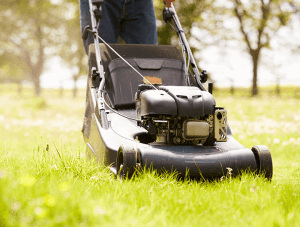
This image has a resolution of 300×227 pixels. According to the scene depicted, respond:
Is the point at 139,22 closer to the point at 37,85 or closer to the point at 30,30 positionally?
the point at 30,30

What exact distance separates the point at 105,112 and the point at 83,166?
1.84ft

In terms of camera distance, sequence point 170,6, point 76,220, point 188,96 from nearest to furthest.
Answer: point 76,220 < point 188,96 < point 170,6

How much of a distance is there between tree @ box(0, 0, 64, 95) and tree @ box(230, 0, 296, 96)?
33.8 feet

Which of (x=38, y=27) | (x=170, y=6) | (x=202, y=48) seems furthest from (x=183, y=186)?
(x=38, y=27)

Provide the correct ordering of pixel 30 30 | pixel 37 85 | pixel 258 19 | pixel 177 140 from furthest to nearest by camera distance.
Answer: pixel 37 85 → pixel 30 30 → pixel 258 19 → pixel 177 140

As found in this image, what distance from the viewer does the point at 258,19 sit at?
50.7 feet

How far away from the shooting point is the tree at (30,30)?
17.7 metres

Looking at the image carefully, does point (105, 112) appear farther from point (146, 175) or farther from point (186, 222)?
point (186, 222)

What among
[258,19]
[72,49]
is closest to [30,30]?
[72,49]

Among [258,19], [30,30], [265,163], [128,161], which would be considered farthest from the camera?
[30,30]

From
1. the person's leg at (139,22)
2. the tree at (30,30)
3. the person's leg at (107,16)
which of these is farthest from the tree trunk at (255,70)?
the person's leg at (107,16)

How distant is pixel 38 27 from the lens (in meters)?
20.3

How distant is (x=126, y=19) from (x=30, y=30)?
62.4ft

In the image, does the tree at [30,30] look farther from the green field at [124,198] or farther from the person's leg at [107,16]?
the green field at [124,198]
